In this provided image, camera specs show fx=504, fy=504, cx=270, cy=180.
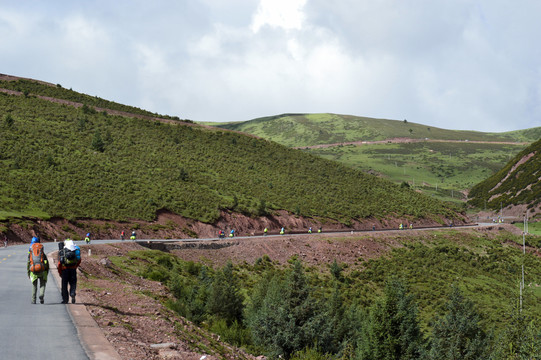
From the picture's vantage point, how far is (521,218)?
12619cm

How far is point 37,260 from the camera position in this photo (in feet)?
46.6

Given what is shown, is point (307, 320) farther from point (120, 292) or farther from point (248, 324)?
point (120, 292)

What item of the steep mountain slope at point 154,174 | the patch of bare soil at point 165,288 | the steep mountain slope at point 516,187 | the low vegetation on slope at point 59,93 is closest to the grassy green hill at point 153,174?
the steep mountain slope at point 154,174

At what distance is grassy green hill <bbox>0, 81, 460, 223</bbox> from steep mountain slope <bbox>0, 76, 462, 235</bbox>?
6.8 inches

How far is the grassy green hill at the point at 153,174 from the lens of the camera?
58441mm

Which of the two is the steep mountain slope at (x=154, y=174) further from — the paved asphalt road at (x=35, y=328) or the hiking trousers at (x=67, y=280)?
the hiking trousers at (x=67, y=280)

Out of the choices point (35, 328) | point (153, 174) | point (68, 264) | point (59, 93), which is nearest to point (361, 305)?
point (68, 264)

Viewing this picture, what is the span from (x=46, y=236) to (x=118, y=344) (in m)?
39.2

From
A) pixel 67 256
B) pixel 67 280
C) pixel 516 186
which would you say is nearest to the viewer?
pixel 67 256

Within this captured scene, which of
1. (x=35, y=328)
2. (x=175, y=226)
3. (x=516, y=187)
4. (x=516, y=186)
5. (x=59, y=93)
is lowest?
(x=175, y=226)

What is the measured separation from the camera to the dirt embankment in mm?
46062

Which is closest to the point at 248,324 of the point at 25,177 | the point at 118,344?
the point at 118,344

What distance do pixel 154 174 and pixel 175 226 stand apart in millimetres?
17582

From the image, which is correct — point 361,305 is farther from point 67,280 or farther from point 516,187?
point 516,187
